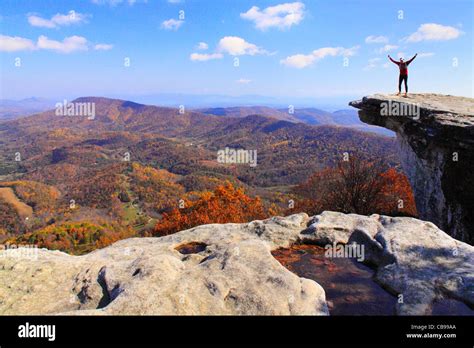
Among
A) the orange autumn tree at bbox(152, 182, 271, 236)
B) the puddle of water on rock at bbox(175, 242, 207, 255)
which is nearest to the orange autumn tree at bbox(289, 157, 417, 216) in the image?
the orange autumn tree at bbox(152, 182, 271, 236)

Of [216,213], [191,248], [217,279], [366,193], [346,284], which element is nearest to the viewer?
[217,279]

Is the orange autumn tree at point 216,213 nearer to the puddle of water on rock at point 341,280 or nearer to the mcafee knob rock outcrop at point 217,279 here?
the puddle of water on rock at point 341,280

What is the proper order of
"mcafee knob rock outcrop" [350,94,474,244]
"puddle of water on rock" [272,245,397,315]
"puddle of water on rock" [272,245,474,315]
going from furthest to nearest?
"mcafee knob rock outcrop" [350,94,474,244]
"puddle of water on rock" [272,245,397,315]
"puddle of water on rock" [272,245,474,315]

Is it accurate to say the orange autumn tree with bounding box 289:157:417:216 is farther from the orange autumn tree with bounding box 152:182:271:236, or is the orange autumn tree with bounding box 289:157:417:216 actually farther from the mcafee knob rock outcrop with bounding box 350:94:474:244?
the orange autumn tree with bounding box 152:182:271:236

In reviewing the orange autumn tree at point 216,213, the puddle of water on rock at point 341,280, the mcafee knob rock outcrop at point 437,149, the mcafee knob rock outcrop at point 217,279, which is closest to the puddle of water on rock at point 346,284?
the puddle of water on rock at point 341,280

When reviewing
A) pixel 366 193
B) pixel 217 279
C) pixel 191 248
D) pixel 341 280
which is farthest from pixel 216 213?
pixel 217 279

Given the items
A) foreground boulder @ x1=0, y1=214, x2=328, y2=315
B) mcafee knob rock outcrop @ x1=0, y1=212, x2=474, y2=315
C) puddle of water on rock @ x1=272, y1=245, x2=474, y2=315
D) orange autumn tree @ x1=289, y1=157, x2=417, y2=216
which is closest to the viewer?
foreground boulder @ x1=0, y1=214, x2=328, y2=315

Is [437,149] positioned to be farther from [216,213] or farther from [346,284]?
[216,213]
